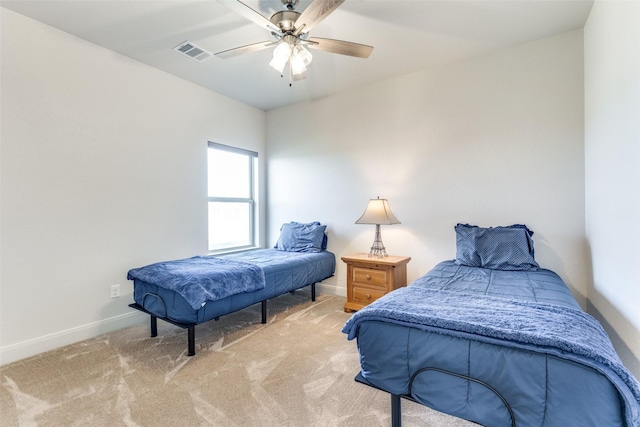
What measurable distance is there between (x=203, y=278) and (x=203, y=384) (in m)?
0.76

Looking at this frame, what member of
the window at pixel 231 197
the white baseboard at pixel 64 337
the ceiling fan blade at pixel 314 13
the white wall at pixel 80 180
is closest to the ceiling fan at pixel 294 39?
the ceiling fan blade at pixel 314 13

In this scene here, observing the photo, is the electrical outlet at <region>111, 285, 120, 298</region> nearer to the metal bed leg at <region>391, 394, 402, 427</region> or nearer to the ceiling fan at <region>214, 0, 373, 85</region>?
the ceiling fan at <region>214, 0, 373, 85</region>

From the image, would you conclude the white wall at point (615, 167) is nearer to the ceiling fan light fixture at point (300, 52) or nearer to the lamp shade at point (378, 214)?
the lamp shade at point (378, 214)

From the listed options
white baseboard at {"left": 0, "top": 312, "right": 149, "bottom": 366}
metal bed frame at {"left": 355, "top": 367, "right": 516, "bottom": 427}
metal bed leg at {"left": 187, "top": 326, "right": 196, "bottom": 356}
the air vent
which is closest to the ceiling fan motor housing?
the air vent

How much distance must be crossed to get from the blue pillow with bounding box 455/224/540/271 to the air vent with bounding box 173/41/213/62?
10.4 feet

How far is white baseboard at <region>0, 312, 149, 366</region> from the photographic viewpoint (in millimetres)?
2352

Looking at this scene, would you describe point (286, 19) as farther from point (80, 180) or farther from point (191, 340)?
point (191, 340)

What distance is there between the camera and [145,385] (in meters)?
1.99

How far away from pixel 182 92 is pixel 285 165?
165cm

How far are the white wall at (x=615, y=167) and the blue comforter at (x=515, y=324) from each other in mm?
622

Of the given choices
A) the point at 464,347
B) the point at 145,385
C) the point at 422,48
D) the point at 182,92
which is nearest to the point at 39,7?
the point at 182,92

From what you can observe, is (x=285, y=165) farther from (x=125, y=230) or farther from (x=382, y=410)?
(x=382, y=410)

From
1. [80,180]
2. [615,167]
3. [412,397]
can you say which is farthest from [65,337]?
[615,167]

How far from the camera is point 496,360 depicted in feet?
4.04
